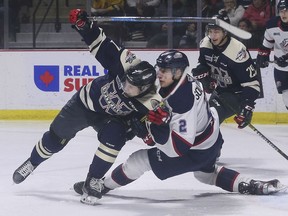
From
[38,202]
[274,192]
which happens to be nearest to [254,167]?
[274,192]

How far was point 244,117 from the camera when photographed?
4.70 m

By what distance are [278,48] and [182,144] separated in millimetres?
2830

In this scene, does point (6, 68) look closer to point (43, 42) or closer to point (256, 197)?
point (43, 42)

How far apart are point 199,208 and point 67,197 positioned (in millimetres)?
684

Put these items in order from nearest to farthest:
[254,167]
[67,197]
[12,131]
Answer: [67,197], [254,167], [12,131]

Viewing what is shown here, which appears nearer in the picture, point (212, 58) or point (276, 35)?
point (212, 58)

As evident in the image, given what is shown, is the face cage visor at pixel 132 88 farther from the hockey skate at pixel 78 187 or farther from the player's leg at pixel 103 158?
the hockey skate at pixel 78 187

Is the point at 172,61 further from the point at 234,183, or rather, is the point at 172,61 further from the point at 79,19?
the point at 234,183

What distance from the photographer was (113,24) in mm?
7738

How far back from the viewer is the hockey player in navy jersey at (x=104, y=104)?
3.88 m

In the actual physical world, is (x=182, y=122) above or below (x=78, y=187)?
above

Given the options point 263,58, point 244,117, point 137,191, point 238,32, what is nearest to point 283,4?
point 263,58

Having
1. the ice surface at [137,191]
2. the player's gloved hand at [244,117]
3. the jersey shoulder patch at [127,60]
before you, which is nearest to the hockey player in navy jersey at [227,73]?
the player's gloved hand at [244,117]

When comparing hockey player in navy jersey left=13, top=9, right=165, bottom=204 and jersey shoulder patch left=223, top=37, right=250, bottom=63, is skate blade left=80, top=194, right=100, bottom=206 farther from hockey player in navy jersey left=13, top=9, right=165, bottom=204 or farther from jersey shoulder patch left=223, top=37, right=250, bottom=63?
jersey shoulder patch left=223, top=37, right=250, bottom=63
